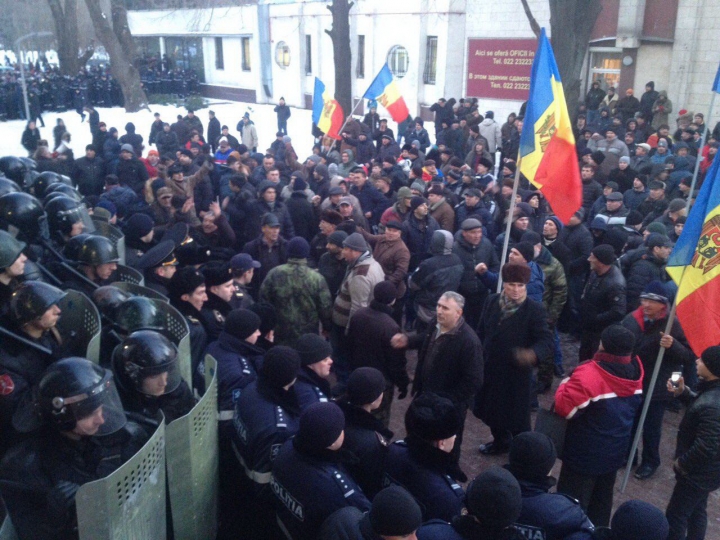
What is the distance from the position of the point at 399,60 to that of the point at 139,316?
79.7 feet

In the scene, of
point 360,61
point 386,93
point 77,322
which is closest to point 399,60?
point 360,61

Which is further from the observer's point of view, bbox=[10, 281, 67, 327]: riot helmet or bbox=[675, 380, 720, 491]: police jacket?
bbox=[675, 380, 720, 491]: police jacket

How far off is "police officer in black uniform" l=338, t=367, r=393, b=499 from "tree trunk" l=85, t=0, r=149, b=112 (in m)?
26.9

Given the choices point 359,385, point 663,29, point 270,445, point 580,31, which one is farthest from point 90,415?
point 663,29

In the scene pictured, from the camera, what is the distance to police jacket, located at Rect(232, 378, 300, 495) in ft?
11.7

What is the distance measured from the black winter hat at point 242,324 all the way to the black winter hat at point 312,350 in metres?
0.39

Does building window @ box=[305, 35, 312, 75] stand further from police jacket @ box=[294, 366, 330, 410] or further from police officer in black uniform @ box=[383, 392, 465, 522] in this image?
police officer in black uniform @ box=[383, 392, 465, 522]

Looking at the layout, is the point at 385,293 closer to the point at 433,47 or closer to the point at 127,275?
the point at 127,275

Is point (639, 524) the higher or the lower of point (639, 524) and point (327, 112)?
the lower

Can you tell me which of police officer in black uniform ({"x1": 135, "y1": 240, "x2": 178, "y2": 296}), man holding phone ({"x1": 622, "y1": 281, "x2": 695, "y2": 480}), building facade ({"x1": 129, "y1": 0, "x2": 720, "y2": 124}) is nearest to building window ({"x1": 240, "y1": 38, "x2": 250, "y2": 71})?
building facade ({"x1": 129, "y1": 0, "x2": 720, "y2": 124})

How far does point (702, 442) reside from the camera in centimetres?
395

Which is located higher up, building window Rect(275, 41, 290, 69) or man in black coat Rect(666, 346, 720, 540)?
building window Rect(275, 41, 290, 69)

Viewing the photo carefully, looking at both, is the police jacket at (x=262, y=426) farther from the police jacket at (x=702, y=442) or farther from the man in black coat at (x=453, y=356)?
the police jacket at (x=702, y=442)

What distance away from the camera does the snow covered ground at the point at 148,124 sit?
884 inches
